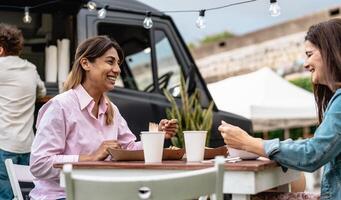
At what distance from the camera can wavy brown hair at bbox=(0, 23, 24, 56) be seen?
11.5 feet

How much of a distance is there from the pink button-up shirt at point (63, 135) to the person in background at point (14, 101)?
3.66 ft

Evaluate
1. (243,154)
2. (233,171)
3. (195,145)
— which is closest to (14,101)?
(195,145)

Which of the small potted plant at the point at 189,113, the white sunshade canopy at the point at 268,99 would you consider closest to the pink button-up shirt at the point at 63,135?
the small potted plant at the point at 189,113

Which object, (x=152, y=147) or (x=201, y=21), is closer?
(x=152, y=147)

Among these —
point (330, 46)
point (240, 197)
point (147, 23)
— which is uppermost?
point (147, 23)

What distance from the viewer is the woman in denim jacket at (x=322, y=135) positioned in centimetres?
186

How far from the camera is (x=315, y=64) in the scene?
6.82 ft

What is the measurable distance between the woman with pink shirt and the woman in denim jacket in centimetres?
59

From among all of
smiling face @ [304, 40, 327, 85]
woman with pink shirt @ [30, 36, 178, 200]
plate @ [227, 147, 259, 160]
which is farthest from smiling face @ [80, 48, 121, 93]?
smiling face @ [304, 40, 327, 85]

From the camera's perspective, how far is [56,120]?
235 cm

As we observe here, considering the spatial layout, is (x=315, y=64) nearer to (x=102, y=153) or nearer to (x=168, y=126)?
(x=168, y=126)

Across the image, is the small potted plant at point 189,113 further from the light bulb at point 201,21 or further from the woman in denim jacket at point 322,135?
the woman in denim jacket at point 322,135

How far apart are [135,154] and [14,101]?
1683 mm

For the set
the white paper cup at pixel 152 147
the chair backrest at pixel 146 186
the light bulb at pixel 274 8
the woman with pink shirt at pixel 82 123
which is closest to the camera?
the chair backrest at pixel 146 186
